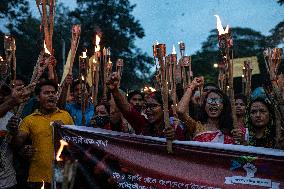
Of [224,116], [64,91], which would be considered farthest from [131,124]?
[64,91]

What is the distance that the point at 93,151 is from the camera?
4.59 m

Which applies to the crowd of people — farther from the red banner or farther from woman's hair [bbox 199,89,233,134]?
the red banner

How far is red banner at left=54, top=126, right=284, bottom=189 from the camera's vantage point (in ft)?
13.2

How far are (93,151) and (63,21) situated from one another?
56363mm

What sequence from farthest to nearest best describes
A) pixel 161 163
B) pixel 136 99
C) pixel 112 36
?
pixel 112 36, pixel 136 99, pixel 161 163

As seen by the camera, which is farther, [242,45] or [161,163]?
[242,45]

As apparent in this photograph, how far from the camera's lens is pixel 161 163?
14.2 ft

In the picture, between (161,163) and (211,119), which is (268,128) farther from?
(161,163)

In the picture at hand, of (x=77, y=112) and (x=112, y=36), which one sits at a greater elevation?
(x=112, y=36)

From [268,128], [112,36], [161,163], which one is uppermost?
[112,36]

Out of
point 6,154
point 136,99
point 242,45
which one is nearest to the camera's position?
point 6,154

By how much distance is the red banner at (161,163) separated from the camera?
4.02 metres

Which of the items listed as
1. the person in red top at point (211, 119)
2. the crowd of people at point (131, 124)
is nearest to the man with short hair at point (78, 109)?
the crowd of people at point (131, 124)

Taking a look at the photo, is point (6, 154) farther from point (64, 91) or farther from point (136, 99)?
point (136, 99)
